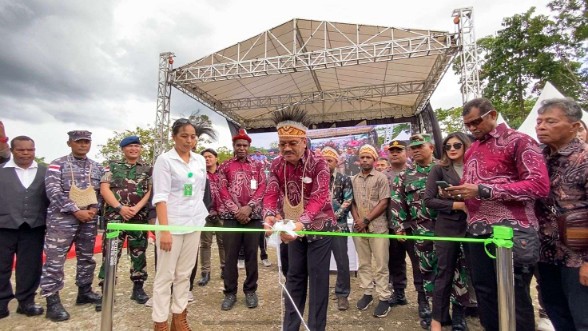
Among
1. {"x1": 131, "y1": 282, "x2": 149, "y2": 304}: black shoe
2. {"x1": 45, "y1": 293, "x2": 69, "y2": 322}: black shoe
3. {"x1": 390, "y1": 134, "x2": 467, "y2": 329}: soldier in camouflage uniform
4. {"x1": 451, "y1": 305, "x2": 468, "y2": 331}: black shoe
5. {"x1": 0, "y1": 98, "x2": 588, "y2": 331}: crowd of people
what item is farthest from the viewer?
{"x1": 131, "y1": 282, "x2": 149, "y2": 304}: black shoe

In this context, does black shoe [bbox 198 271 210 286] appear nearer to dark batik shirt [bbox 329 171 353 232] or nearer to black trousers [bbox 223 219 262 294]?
black trousers [bbox 223 219 262 294]

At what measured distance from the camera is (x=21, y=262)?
3342 mm

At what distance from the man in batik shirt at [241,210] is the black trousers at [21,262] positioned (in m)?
1.97

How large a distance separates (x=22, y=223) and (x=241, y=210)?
221 centimetres

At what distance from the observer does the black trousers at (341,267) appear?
11.9 ft

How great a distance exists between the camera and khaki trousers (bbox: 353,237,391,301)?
3.43 m

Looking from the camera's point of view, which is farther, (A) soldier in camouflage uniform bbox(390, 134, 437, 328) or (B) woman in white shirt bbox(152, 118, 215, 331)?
(A) soldier in camouflage uniform bbox(390, 134, 437, 328)

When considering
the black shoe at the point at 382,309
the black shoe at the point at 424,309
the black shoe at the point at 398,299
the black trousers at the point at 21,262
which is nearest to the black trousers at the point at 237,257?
the black shoe at the point at 382,309

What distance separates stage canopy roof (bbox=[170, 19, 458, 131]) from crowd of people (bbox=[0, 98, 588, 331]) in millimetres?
6491

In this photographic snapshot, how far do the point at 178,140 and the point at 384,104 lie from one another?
1405cm

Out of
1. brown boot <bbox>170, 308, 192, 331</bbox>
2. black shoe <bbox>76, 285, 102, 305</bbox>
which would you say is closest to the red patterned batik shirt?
brown boot <bbox>170, 308, 192, 331</bbox>

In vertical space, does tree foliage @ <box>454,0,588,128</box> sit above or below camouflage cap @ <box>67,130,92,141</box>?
above

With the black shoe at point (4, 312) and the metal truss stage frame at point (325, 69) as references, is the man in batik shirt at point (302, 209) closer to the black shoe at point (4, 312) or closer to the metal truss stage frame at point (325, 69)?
the black shoe at point (4, 312)

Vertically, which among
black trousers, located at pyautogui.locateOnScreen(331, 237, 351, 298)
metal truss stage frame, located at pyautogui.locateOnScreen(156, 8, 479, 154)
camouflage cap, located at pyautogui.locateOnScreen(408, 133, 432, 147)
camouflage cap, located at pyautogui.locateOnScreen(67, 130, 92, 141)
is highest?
metal truss stage frame, located at pyautogui.locateOnScreen(156, 8, 479, 154)
